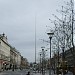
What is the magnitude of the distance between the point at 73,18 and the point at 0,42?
431ft

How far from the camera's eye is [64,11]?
97.9 ft

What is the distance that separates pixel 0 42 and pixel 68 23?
129 m

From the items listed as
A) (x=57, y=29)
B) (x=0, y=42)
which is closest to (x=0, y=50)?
(x=0, y=42)

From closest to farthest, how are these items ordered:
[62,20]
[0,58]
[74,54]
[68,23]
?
[74,54], [68,23], [62,20], [0,58]

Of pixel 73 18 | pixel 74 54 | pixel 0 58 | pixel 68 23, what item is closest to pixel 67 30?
pixel 68 23

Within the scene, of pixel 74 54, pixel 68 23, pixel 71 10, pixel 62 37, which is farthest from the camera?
pixel 62 37

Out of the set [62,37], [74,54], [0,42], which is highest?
[0,42]

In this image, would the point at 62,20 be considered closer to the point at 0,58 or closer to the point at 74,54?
the point at 74,54

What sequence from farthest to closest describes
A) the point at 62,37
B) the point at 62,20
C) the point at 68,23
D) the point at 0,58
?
the point at 0,58
the point at 62,37
the point at 62,20
the point at 68,23

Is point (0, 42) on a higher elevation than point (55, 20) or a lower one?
higher

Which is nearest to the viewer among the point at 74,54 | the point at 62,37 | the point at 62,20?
the point at 74,54

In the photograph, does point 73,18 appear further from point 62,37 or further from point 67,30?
point 62,37

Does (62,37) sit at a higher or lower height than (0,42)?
lower

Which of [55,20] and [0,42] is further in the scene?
[0,42]
